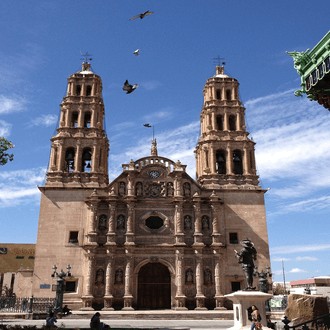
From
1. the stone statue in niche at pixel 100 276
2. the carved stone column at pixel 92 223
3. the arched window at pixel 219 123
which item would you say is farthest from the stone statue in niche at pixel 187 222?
the arched window at pixel 219 123

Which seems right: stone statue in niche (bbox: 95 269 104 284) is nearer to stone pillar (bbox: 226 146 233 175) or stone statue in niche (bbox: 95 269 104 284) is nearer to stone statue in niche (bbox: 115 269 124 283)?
stone statue in niche (bbox: 115 269 124 283)

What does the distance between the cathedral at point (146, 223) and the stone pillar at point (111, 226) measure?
9 centimetres

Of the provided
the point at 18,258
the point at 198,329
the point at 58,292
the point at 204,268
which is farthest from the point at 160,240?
the point at 18,258

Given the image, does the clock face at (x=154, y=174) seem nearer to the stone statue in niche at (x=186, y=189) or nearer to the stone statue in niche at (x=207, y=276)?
the stone statue in niche at (x=186, y=189)

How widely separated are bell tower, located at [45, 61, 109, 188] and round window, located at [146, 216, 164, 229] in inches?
222

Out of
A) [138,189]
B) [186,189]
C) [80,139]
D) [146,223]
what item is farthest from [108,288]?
[80,139]

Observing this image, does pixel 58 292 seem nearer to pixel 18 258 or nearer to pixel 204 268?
pixel 204 268

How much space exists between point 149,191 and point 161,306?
10.3 m

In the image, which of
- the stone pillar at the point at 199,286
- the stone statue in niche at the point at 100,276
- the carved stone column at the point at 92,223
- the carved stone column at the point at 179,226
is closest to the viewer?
the stone pillar at the point at 199,286

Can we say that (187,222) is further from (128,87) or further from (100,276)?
(128,87)

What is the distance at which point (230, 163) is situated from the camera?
3794 cm

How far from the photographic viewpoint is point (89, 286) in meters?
32.0

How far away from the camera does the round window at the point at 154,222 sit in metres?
35.1

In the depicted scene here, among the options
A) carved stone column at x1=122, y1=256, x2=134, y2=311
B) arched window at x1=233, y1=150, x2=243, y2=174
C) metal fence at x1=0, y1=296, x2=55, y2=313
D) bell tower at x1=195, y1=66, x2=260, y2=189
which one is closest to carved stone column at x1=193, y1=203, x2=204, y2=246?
bell tower at x1=195, y1=66, x2=260, y2=189
